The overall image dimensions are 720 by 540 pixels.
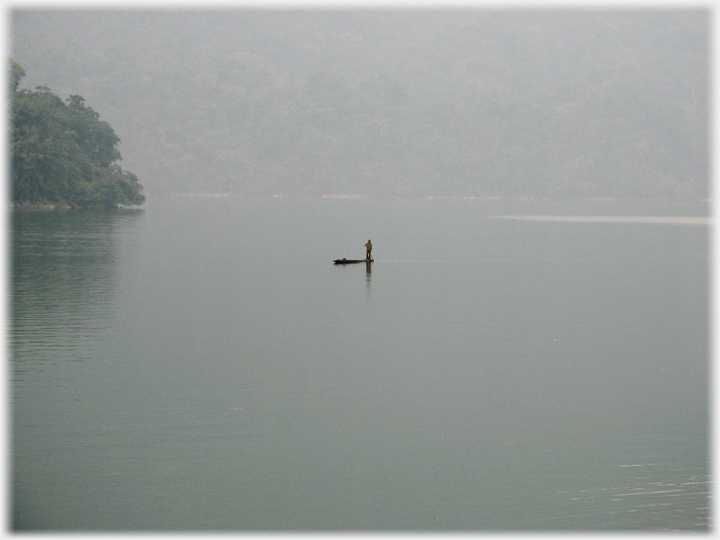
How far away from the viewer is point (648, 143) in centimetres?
19138

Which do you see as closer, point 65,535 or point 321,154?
point 65,535

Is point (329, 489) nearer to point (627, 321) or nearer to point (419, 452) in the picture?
point (419, 452)

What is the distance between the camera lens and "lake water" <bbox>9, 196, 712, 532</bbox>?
1212cm

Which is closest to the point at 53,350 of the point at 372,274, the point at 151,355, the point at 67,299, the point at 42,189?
the point at 151,355

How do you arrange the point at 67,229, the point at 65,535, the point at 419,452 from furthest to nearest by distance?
the point at 67,229 → the point at 419,452 → the point at 65,535

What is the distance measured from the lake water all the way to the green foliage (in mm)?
47399

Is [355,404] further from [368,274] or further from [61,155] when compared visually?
[61,155]

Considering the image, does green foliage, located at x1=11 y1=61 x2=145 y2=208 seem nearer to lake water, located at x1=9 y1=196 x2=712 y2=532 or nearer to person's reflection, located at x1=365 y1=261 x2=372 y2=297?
person's reflection, located at x1=365 y1=261 x2=372 y2=297

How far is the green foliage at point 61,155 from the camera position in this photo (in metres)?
79.0

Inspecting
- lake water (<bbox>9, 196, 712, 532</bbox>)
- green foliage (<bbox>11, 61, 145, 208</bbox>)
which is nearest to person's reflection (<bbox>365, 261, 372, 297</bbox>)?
lake water (<bbox>9, 196, 712, 532</bbox>)

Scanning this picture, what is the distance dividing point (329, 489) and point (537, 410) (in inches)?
194

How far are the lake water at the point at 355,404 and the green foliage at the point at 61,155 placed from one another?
47399mm

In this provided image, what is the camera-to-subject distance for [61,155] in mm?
81375

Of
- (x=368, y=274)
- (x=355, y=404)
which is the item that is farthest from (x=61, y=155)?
(x=355, y=404)
